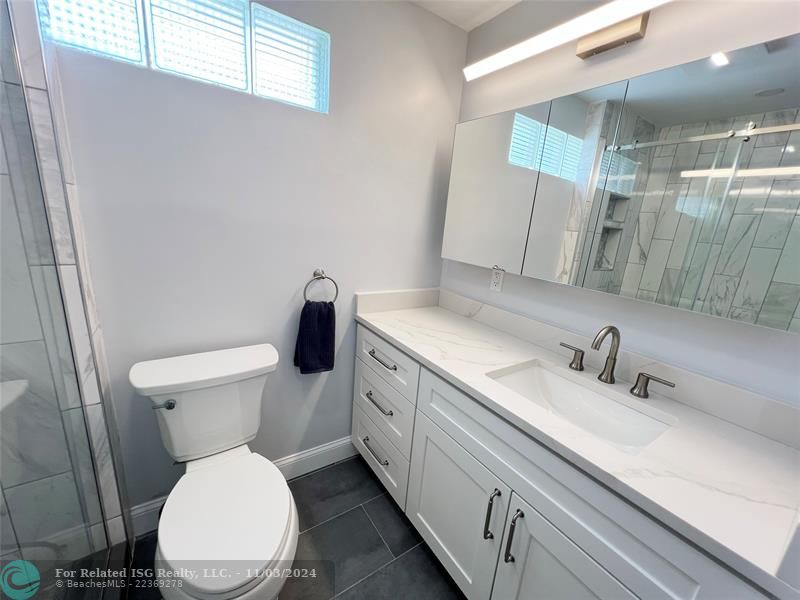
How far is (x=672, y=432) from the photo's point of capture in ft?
2.97

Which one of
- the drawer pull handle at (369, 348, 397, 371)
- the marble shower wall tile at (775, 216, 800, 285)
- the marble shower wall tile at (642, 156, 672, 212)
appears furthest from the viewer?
the drawer pull handle at (369, 348, 397, 371)

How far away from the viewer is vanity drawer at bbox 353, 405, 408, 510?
1469mm

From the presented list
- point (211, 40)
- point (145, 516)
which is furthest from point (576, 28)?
point (145, 516)

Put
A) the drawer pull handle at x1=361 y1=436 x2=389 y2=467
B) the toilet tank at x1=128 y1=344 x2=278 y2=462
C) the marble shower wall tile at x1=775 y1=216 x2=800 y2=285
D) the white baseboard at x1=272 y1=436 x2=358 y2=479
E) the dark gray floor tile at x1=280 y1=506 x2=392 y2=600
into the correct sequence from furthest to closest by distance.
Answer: the white baseboard at x1=272 y1=436 x2=358 y2=479
the drawer pull handle at x1=361 y1=436 x2=389 y2=467
the dark gray floor tile at x1=280 y1=506 x2=392 y2=600
the toilet tank at x1=128 y1=344 x2=278 y2=462
the marble shower wall tile at x1=775 y1=216 x2=800 y2=285

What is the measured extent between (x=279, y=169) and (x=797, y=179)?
1641 mm

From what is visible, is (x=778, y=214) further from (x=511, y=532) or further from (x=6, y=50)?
(x=6, y=50)

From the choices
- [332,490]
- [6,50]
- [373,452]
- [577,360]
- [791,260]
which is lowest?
[332,490]

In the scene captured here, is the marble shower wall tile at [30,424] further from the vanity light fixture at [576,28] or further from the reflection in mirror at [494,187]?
the vanity light fixture at [576,28]

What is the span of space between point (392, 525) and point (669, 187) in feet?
5.73

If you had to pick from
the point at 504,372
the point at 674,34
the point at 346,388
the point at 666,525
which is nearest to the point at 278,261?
the point at 346,388

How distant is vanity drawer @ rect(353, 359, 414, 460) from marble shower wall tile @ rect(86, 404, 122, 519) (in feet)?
3.36

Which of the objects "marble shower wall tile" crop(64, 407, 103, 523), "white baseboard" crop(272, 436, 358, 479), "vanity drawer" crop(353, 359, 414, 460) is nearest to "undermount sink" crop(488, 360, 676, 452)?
"vanity drawer" crop(353, 359, 414, 460)

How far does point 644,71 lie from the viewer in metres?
1.13

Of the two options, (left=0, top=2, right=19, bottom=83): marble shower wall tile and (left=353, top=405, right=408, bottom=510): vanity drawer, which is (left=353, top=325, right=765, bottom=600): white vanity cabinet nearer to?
(left=353, top=405, right=408, bottom=510): vanity drawer
